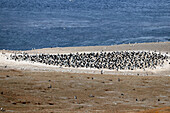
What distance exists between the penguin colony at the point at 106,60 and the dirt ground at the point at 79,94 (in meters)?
7.69

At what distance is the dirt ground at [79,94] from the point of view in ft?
38.4

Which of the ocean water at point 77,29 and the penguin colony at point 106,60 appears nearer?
the penguin colony at point 106,60

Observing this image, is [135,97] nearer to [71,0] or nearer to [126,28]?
[126,28]

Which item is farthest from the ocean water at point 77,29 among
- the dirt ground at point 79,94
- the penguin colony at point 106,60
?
the dirt ground at point 79,94

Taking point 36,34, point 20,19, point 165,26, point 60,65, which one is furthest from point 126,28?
point 60,65

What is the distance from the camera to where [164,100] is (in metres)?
13.3

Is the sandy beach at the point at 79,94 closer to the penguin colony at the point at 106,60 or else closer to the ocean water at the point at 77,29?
the penguin colony at the point at 106,60

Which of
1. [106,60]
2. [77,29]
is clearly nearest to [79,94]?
[106,60]

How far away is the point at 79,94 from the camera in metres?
13.4

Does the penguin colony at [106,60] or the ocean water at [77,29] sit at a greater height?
the ocean water at [77,29]

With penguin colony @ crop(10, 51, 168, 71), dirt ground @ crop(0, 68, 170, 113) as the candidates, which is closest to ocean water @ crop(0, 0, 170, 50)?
penguin colony @ crop(10, 51, 168, 71)

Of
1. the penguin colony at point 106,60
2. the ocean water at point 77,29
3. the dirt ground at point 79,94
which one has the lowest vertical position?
the dirt ground at point 79,94

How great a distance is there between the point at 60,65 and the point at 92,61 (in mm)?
2648

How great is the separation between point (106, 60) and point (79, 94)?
12.5 metres
